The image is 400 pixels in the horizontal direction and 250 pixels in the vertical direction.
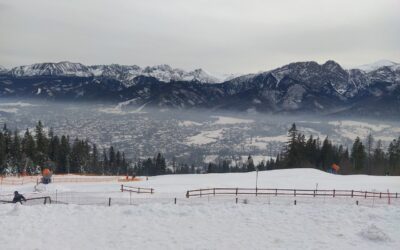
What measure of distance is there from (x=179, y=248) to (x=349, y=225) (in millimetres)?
16238

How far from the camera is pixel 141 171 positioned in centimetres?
15988

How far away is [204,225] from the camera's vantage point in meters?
34.9

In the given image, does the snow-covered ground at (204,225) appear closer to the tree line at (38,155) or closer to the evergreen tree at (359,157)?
the tree line at (38,155)

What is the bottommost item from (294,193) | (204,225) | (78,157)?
(204,225)

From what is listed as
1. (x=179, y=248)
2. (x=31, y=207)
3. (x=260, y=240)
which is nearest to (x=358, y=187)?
(x=260, y=240)

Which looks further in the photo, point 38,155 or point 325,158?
point 325,158

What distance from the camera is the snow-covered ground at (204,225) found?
98.7 feet

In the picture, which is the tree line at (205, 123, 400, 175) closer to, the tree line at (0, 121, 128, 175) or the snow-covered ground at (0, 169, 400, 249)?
the tree line at (0, 121, 128, 175)

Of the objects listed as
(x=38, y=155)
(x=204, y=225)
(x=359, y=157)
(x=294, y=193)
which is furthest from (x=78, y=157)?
(x=204, y=225)

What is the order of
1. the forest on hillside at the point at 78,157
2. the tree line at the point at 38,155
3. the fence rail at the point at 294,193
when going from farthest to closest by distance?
1. the forest on hillside at the point at 78,157
2. the tree line at the point at 38,155
3. the fence rail at the point at 294,193

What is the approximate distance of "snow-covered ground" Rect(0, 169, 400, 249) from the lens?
1184 inches

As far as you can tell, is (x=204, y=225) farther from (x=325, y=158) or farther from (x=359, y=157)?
(x=359, y=157)

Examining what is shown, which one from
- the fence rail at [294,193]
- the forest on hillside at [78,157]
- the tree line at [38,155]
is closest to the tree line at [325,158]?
the forest on hillside at [78,157]

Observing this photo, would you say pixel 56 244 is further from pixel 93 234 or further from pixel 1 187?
pixel 1 187
